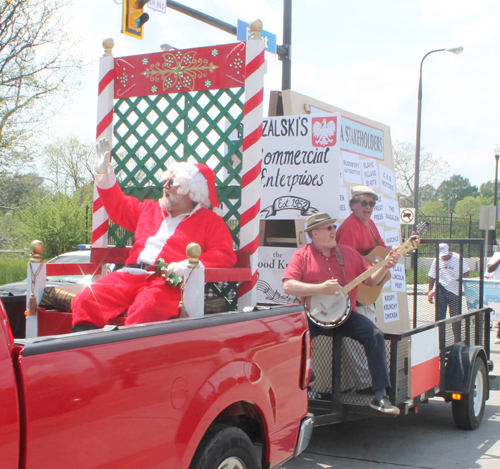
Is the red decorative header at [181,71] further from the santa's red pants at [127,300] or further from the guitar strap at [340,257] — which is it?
the santa's red pants at [127,300]

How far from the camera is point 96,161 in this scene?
4234 mm

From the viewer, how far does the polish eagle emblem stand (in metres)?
5.96

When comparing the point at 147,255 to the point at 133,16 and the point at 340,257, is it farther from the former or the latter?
the point at 133,16

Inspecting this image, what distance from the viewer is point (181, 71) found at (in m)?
4.74

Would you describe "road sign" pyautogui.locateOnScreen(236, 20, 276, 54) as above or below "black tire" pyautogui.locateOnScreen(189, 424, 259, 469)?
above

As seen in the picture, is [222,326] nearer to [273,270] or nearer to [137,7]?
[273,270]

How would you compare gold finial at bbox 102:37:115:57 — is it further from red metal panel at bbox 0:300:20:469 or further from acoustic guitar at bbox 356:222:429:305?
red metal panel at bbox 0:300:20:469

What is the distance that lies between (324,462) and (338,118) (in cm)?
326

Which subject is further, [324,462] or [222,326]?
[324,462]

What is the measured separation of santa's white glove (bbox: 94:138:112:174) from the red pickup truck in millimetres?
1785

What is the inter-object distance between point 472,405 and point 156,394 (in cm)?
397

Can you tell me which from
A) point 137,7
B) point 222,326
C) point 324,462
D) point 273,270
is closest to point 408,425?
point 324,462

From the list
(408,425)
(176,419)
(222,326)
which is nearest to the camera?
(176,419)

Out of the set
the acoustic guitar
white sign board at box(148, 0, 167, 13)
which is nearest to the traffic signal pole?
white sign board at box(148, 0, 167, 13)
